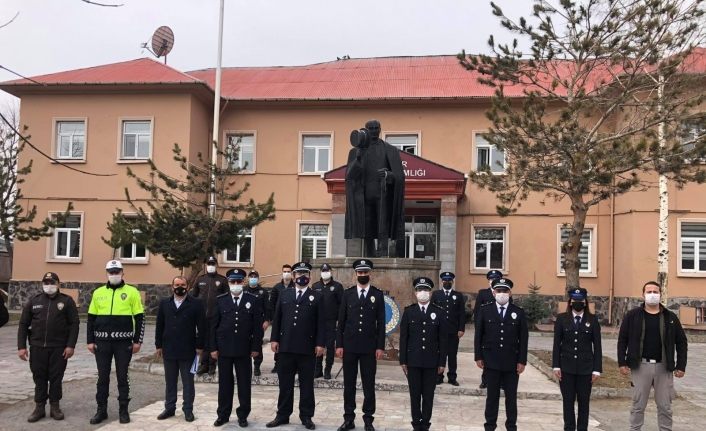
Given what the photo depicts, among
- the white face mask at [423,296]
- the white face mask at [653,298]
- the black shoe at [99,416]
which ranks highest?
the white face mask at [653,298]

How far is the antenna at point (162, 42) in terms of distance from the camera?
26281 millimetres

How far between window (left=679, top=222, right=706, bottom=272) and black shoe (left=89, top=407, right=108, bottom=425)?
1812 centimetres

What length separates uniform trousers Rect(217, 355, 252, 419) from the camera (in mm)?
7121

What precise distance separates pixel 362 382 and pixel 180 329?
2.25 meters

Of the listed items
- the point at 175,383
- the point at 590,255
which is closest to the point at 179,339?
the point at 175,383

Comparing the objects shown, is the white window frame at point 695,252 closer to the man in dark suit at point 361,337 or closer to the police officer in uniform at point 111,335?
the man in dark suit at point 361,337

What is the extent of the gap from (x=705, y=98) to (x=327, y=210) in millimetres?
13322

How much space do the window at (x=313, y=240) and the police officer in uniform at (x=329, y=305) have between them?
491 inches

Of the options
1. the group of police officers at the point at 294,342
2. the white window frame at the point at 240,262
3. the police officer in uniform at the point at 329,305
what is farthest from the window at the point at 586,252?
the group of police officers at the point at 294,342

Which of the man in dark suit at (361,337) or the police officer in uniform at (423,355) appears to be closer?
the police officer in uniform at (423,355)

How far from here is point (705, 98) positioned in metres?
12.1

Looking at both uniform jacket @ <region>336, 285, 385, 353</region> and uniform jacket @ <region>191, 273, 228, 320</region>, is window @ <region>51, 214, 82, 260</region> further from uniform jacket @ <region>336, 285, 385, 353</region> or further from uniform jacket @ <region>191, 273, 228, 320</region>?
uniform jacket @ <region>336, 285, 385, 353</region>

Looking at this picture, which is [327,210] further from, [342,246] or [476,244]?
[476,244]

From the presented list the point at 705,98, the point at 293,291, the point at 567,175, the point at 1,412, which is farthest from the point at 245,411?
the point at 705,98
